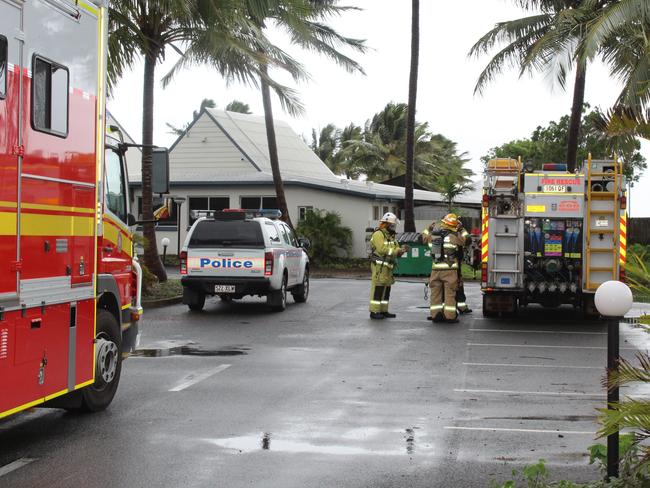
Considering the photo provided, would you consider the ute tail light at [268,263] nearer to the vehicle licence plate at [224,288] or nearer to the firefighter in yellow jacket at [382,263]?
the vehicle licence plate at [224,288]

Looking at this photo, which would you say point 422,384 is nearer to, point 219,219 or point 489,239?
point 489,239

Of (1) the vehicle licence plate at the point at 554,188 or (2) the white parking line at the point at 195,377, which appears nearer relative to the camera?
(2) the white parking line at the point at 195,377

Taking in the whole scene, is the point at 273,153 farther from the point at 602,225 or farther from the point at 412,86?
the point at 602,225

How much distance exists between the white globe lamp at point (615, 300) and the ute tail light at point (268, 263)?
492 inches

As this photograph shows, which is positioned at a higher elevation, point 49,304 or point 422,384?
point 49,304

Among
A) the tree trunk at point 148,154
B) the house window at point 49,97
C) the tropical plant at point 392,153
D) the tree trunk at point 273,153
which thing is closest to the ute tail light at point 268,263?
the tree trunk at point 148,154

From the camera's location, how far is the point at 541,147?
56250mm

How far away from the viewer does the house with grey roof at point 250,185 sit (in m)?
36.7

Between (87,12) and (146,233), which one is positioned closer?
(87,12)

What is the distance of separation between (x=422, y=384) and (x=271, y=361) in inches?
94.0

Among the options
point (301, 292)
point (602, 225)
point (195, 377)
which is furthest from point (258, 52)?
point (195, 377)

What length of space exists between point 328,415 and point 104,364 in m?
2.06

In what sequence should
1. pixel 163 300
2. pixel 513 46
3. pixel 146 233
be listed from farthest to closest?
1. pixel 513 46
2. pixel 146 233
3. pixel 163 300

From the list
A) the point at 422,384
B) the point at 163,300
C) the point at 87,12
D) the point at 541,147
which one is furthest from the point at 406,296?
the point at 541,147
